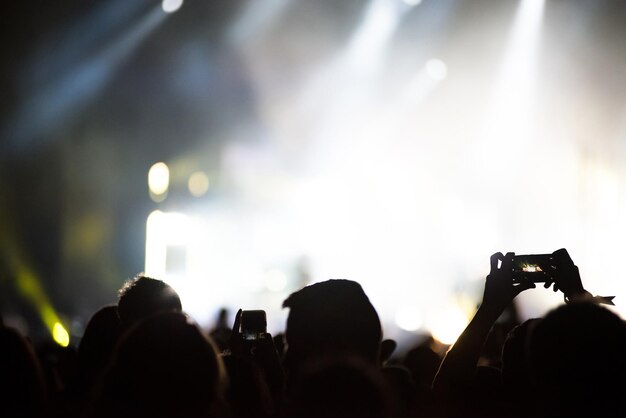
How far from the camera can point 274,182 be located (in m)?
23.0

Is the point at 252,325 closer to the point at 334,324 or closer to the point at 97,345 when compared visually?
the point at 97,345

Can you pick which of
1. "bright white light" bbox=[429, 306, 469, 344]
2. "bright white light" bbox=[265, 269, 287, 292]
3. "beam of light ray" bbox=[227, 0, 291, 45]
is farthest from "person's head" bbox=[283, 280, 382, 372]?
"bright white light" bbox=[429, 306, 469, 344]

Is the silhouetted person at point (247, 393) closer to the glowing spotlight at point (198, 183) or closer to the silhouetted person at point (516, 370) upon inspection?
the silhouetted person at point (516, 370)

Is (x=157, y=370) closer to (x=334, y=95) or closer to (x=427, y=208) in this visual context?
(x=334, y=95)

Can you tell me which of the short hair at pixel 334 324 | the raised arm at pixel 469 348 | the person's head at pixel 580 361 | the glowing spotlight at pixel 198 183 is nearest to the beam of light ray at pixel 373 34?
the glowing spotlight at pixel 198 183

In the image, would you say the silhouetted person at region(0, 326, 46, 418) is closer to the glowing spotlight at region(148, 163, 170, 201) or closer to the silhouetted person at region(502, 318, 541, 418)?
the silhouetted person at region(502, 318, 541, 418)

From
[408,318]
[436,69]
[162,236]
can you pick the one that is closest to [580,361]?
[162,236]

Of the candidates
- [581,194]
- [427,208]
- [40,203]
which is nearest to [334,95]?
[427,208]

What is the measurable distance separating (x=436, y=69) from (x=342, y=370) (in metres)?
20.6

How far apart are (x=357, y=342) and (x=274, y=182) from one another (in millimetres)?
20641

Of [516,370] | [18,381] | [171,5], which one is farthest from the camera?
[171,5]

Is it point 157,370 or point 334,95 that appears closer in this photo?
point 157,370

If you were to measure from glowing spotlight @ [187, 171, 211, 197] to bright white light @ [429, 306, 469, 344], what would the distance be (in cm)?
816

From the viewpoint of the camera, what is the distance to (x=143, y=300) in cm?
334
